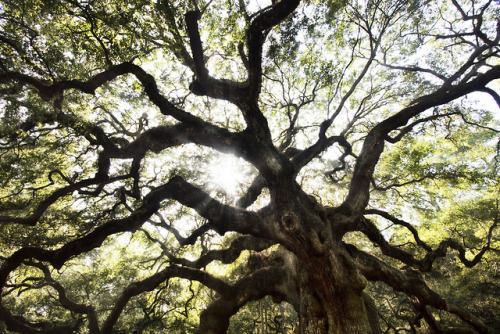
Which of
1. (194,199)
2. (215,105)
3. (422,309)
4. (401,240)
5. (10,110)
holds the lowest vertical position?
(422,309)

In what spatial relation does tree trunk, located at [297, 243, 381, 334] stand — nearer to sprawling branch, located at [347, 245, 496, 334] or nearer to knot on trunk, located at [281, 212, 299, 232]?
knot on trunk, located at [281, 212, 299, 232]

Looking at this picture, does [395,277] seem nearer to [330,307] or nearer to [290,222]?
[330,307]

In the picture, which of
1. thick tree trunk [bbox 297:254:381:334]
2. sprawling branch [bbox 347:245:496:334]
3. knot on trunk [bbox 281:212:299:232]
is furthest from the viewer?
sprawling branch [bbox 347:245:496:334]

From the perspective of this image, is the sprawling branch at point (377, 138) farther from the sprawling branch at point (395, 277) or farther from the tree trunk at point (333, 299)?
the tree trunk at point (333, 299)

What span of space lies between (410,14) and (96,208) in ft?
41.2

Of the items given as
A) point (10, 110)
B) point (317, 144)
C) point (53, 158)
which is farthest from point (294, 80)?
Result: point (53, 158)

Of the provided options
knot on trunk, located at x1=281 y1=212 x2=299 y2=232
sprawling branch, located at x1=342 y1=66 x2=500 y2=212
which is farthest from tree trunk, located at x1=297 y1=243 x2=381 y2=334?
sprawling branch, located at x1=342 y1=66 x2=500 y2=212

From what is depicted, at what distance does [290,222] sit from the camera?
4145 mm

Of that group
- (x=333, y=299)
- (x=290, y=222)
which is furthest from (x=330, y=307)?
(x=290, y=222)

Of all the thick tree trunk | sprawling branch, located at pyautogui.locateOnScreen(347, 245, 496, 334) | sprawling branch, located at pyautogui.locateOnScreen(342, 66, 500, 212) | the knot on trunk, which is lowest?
the thick tree trunk

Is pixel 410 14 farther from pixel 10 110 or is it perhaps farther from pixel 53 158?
pixel 53 158

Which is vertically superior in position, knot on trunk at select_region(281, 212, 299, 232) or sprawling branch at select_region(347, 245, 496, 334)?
knot on trunk at select_region(281, 212, 299, 232)

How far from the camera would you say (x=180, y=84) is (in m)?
8.06

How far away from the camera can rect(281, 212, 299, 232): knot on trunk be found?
4.11 meters
